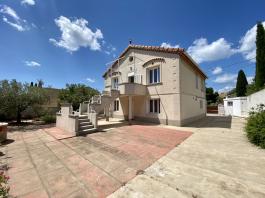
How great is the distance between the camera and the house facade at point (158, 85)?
38.4 feet

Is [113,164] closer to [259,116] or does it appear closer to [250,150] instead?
[250,150]

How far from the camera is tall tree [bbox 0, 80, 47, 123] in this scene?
1259 centimetres

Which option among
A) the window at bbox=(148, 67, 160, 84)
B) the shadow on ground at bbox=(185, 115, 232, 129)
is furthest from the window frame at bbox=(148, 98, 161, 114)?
the shadow on ground at bbox=(185, 115, 232, 129)

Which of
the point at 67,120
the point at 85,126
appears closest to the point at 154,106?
the point at 85,126

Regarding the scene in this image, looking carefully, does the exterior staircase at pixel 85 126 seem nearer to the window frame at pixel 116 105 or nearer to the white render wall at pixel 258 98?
the window frame at pixel 116 105

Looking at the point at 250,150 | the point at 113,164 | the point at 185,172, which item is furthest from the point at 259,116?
the point at 113,164

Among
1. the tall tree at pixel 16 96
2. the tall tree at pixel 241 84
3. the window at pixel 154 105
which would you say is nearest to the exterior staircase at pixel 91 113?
the window at pixel 154 105

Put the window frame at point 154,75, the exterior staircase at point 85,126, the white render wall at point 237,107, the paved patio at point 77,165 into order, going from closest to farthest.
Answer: the paved patio at point 77,165 < the exterior staircase at point 85,126 < the window frame at point 154,75 < the white render wall at point 237,107

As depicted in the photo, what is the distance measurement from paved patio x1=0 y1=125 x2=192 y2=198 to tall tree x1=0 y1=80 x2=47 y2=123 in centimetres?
813

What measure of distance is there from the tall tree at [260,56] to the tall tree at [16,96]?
26.9 m

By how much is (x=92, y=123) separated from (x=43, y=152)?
426 cm

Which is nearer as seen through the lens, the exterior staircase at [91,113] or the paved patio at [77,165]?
the paved patio at [77,165]

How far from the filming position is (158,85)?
1273 cm

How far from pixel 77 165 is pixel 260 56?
2508 cm
